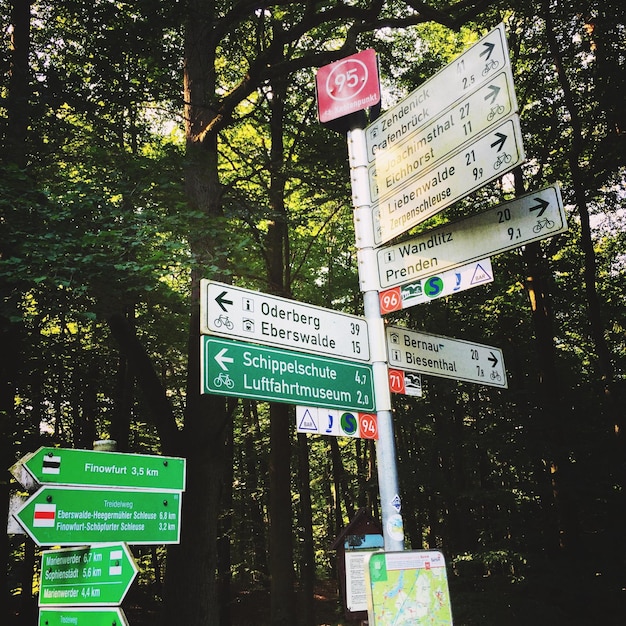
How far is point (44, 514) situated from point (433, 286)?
9.07 ft

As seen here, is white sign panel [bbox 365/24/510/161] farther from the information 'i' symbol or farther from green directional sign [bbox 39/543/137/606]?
green directional sign [bbox 39/543/137/606]

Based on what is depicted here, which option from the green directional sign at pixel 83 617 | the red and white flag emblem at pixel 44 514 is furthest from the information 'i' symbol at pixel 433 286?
the red and white flag emblem at pixel 44 514

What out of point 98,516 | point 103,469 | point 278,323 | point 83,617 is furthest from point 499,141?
point 83,617

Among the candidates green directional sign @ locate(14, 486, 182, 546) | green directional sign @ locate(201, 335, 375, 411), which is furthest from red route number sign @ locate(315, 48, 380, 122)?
green directional sign @ locate(14, 486, 182, 546)

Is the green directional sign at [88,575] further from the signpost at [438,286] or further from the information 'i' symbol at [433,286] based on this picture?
the information 'i' symbol at [433,286]

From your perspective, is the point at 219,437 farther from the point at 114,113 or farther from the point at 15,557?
the point at 15,557

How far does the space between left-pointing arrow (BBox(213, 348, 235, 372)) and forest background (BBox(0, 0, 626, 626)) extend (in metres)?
3.42

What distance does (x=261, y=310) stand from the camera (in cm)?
327

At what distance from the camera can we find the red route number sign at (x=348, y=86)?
366 centimetres

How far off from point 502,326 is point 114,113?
500 inches

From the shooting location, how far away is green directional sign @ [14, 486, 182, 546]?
345cm

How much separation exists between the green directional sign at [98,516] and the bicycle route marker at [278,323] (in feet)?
5.17

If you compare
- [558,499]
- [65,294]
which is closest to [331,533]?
[558,499]

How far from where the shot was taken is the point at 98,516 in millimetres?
3674
